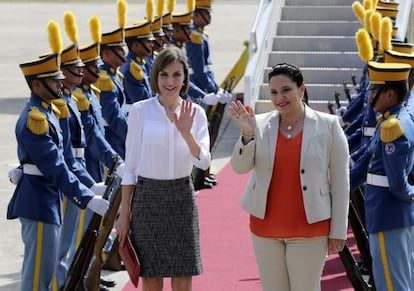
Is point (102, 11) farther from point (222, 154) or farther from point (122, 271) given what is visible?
point (122, 271)

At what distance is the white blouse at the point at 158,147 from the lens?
21.2 ft

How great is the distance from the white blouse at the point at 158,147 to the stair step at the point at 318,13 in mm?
11028

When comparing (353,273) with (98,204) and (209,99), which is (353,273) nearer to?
(98,204)

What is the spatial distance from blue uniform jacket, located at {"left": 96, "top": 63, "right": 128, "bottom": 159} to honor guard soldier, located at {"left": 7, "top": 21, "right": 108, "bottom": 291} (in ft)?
6.95

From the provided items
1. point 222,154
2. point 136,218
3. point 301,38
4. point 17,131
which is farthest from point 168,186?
point 301,38

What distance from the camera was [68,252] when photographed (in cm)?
877

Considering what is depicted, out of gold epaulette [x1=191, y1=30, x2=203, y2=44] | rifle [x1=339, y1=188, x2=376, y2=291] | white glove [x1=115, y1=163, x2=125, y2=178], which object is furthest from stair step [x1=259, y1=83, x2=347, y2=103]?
white glove [x1=115, y1=163, x2=125, y2=178]

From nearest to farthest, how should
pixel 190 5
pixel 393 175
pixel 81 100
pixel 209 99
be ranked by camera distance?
pixel 393 175, pixel 81 100, pixel 209 99, pixel 190 5

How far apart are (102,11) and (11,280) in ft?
78.6

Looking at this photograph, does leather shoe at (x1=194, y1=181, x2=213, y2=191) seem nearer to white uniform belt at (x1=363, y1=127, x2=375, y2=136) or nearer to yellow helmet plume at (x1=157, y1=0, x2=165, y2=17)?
yellow helmet plume at (x1=157, y1=0, x2=165, y2=17)

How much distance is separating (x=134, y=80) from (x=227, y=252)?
1.86 m

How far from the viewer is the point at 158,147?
21.2 feet

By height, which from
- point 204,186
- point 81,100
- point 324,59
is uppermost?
point 81,100

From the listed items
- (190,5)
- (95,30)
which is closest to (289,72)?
(95,30)
